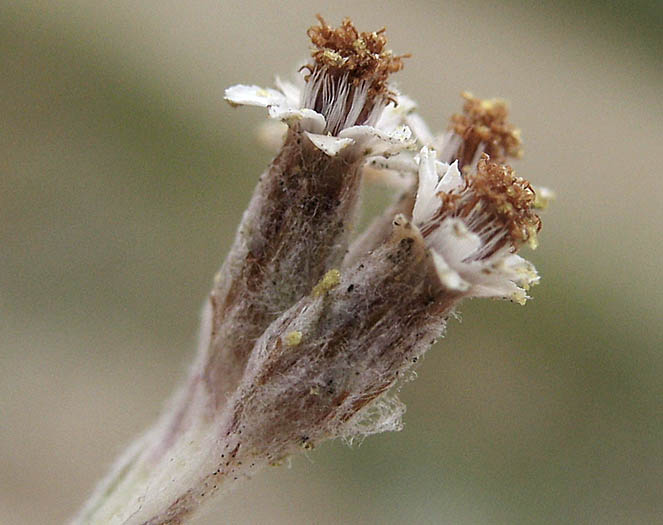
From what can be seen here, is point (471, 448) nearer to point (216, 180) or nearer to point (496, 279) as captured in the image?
point (216, 180)

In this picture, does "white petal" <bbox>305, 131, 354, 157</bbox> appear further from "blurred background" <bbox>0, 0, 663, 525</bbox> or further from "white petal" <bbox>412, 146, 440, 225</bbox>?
"blurred background" <bbox>0, 0, 663, 525</bbox>

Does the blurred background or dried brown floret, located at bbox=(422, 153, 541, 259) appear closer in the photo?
dried brown floret, located at bbox=(422, 153, 541, 259)

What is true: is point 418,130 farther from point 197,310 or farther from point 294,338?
point 197,310

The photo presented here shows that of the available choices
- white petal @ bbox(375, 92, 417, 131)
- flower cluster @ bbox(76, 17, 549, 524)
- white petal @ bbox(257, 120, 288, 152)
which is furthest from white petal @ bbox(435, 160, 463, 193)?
white petal @ bbox(257, 120, 288, 152)

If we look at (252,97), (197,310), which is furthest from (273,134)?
(197,310)

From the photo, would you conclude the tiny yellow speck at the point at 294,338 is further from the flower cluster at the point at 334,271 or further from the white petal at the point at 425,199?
the white petal at the point at 425,199

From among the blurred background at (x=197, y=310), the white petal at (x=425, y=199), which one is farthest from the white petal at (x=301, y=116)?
the blurred background at (x=197, y=310)

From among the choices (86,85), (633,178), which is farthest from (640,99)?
(86,85)

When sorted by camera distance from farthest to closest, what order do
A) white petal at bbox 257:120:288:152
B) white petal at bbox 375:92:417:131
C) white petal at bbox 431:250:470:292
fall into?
white petal at bbox 257:120:288:152 < white petal at bbox 375:92:417:131 < white petal at bbox 431:250:470:292
